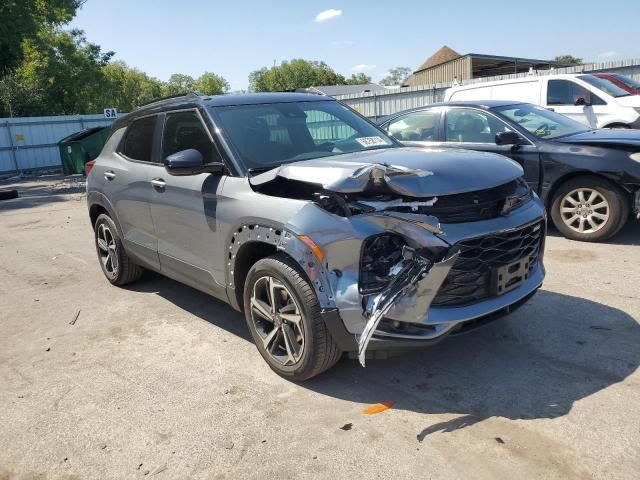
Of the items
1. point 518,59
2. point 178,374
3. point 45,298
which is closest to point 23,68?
point 518,59

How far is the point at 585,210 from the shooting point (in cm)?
628

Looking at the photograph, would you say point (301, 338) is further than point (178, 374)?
No

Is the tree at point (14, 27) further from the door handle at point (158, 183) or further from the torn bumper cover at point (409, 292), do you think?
the torn bumper cover at point (409, 292)

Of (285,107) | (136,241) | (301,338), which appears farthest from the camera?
(136,241)

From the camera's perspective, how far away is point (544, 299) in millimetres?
4621

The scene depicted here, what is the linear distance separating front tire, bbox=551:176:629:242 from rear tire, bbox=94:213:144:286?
4.85m

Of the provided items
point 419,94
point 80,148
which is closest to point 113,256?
point 419,94

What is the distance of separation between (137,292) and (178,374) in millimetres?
2141

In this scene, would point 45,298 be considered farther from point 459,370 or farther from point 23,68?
point 23,68

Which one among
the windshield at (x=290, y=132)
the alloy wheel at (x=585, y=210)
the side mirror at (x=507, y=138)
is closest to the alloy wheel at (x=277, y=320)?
the windshield at (x=290, y=132)

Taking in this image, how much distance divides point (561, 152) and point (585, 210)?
0.73 metres

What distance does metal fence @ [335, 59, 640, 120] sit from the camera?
679 inches

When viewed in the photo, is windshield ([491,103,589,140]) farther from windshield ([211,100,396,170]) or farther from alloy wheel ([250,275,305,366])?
alloy wheel ([250,275,305,366])

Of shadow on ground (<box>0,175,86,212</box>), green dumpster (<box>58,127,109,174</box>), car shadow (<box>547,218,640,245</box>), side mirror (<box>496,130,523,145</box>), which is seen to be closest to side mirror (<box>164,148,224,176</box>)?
side mirror (<box>496,130,523,145</box>)
